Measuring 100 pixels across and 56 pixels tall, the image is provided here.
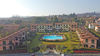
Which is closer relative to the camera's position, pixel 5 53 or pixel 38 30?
pixel 5 53

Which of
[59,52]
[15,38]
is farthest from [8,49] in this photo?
[59,52]

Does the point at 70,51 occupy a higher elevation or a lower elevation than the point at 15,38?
lower

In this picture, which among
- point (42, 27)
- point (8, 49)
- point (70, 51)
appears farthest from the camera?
point (42, 27)

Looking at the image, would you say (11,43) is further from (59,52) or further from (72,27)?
(72,27)

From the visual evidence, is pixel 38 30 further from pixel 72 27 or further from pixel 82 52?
pixel 82 52

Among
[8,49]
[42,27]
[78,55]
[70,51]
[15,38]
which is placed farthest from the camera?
[42,27]

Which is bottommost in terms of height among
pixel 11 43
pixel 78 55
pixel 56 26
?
pixel 78 55

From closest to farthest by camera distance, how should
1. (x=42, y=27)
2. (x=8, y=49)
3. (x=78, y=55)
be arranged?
(x=78, y=55)
(x=8, y=49)
(x=42, y=27)

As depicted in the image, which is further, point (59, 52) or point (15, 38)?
point (15, 38)

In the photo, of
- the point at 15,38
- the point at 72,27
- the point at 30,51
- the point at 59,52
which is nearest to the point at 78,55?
the point at 59,52
